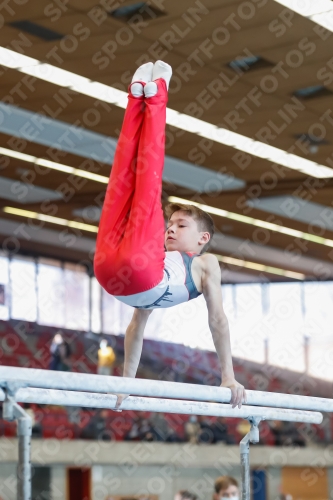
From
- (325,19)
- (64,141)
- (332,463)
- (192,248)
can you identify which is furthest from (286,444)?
(192,248)

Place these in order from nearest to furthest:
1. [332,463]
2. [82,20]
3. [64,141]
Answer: [82,20]
[64,141]
[332,463]

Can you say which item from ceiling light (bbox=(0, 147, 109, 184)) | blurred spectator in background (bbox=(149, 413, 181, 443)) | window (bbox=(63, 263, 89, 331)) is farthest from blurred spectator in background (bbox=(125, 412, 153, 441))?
window (bbox=(63, 263, 89, 331))

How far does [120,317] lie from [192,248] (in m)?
16.9

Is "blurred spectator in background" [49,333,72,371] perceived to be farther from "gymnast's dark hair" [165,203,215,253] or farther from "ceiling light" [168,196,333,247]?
"gymnast's dark hair" [165,203,215,253]

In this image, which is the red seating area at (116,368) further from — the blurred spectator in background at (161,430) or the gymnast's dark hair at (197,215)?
the gymnast's dark hair at (197,215)

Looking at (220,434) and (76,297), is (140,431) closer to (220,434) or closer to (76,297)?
(220,434)

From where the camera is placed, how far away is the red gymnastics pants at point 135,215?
3498 millimetres

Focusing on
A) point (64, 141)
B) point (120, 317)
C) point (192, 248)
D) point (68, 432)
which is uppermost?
point (120, 317)

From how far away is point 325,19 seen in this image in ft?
23.2

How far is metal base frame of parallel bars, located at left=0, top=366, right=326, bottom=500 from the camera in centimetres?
265

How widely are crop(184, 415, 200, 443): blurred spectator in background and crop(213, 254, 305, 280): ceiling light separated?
4332 mm

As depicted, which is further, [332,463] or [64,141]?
[332,463]

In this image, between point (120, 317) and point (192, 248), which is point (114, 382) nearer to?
point (192, 248)

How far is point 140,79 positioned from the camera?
3859 mm
